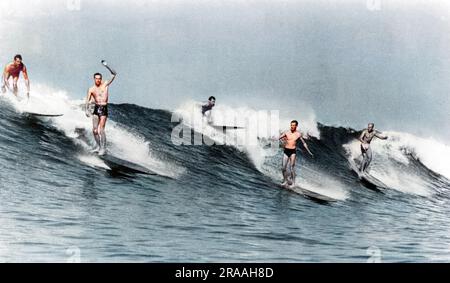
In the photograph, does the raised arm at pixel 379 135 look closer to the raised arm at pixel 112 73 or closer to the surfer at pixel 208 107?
the surfer at pixel 208 107

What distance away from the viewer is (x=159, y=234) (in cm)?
679

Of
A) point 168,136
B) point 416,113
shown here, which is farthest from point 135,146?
point 416,113

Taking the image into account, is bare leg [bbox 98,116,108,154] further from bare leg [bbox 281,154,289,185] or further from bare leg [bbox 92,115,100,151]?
bare leg [bbox 281,154,289,185]

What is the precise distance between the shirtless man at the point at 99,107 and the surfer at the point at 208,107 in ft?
4.71

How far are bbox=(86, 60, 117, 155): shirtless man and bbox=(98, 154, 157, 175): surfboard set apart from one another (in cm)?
11

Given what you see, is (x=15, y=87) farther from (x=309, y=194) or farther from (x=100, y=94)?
(x=309, y=194)

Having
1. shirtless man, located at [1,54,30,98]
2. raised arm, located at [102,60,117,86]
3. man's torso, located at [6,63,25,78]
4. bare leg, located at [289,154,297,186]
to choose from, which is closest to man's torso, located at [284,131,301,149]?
bare leg, located at [289,154,297,186]

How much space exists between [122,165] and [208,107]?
1.59 metres

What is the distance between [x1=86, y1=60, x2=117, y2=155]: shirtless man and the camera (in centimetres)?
796

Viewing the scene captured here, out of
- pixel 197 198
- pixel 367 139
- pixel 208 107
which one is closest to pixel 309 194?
pixel 367 139

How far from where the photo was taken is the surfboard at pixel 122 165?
788 cm

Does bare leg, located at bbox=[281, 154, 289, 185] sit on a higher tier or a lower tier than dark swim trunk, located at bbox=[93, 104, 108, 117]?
lower
